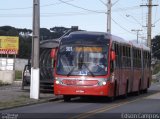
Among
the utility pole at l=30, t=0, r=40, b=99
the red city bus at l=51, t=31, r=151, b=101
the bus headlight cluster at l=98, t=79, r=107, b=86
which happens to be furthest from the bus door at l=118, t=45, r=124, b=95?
the utility pole at l=30, t=0, r=40, b=99

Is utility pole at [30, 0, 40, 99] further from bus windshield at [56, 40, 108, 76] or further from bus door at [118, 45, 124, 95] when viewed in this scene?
bus door at [118, 45, 124, 95]

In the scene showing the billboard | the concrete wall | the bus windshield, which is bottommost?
the concrete wall

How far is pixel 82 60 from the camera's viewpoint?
1041 inches

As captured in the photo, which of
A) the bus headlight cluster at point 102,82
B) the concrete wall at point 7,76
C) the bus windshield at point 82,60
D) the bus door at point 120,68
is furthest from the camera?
the concrete wall at point 7,76

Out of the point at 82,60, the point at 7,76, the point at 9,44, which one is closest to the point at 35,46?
the point at 82,60

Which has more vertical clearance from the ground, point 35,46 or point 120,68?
point 35,46

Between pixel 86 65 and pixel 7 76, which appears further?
pixel 7 76

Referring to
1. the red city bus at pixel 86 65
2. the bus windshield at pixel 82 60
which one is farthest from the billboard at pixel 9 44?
the bus windshield at pixel 82 60

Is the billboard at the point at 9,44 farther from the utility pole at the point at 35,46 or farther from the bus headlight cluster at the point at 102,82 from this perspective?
the bus headlight cluster at the point at 102,82

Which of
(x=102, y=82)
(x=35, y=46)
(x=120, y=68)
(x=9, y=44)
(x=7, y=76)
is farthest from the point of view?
(x=9, y=44)

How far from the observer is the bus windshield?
86.0ft

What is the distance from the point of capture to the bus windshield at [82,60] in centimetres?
2622

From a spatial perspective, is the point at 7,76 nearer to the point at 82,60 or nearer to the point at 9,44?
the point at 9,44

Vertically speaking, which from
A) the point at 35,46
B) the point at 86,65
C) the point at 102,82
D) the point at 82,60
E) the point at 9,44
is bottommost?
the point at 102,82
